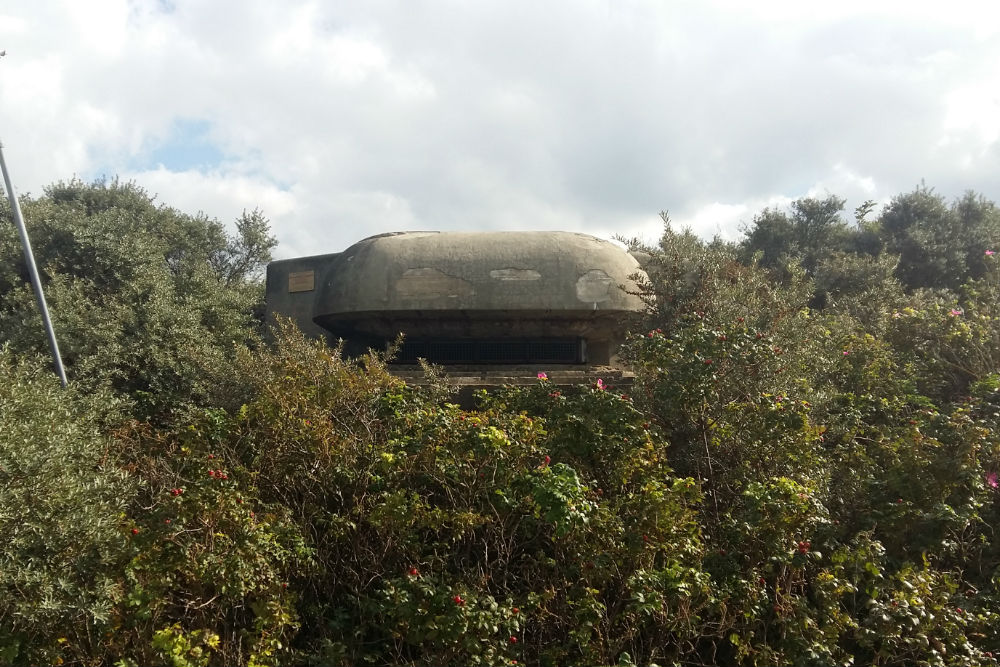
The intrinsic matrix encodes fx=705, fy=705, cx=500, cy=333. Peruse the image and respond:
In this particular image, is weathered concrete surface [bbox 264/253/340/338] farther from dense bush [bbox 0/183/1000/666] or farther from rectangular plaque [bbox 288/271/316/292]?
dense bush [bbox 0/183/1000/666]

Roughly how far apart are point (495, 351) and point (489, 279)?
3.62 ft

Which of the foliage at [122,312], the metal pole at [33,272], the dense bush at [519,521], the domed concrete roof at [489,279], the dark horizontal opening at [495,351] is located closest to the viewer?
the dense bush at [519,521]

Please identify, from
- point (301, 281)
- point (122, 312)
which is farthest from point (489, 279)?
point (122, 312)

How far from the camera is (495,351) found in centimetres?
909

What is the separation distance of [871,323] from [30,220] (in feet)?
40.0

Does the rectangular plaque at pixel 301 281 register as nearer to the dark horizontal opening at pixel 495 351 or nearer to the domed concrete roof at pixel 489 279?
the domed concrete roof at pixel 489 279

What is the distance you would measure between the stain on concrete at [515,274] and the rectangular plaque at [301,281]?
122 inches

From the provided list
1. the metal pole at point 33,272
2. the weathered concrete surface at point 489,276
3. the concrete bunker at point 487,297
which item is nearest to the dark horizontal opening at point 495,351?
the concrete bunker at point 487,297

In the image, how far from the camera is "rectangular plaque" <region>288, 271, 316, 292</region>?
33.3 feet

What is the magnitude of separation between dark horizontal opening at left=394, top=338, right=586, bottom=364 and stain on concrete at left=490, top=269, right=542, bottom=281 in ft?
3.10

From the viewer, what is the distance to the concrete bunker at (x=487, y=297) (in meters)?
8.41

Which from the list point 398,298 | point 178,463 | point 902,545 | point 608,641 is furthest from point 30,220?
point 902,545

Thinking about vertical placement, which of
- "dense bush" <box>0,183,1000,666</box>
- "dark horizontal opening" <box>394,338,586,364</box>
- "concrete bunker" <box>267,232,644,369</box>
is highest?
"concrete bunker" <box>267,232,644,369</box>

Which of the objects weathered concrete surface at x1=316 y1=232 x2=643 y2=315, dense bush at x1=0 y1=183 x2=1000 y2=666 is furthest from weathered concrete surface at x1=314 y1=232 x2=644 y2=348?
dense bush at x1=0 y1=183 x2=1000 y2=666
